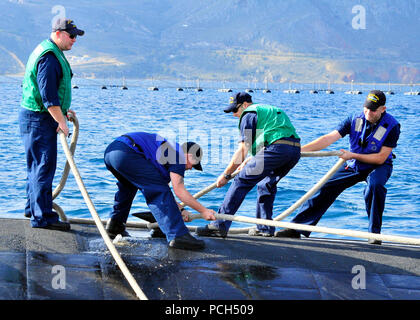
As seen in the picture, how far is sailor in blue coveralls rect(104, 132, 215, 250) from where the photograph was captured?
6.98 meters

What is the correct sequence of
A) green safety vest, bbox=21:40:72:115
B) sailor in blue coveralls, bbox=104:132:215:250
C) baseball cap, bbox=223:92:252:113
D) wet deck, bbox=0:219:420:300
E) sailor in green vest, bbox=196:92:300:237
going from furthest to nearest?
baseball cap, bbox=223:92:252:113, sailor in green vest, bbox=196:92:300:237, green safety vest, bbox=21:40:72:115, sailor in blue coveralls, bbox=104:132:215:250, wet deck, bbox=0:219:420:300

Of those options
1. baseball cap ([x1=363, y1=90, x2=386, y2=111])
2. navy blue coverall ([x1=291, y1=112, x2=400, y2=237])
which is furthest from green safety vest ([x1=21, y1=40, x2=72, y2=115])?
baseball cap ([x1=363, y1=90, x2=386, y2=111])

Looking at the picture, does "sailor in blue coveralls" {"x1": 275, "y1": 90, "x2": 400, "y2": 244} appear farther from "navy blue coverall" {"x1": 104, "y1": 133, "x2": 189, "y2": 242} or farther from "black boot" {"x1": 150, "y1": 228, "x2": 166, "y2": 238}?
"navy blue coverall" {"x1": 104, "y1": 133, "x2": 189, "y2": 242}

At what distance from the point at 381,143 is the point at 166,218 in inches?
129

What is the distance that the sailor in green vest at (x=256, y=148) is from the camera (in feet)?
25.9

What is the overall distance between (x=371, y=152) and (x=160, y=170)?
315cm

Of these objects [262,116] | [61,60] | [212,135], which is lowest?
[212,135]

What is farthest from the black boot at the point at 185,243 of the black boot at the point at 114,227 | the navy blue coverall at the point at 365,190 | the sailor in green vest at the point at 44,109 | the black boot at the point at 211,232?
the navy blue coverall at the point at 365,190

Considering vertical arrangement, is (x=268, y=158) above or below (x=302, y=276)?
above

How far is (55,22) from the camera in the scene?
7.69 m

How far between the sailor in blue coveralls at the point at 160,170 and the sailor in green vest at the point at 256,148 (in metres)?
0.87

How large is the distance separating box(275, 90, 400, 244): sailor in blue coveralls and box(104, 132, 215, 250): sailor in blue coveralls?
212cm
